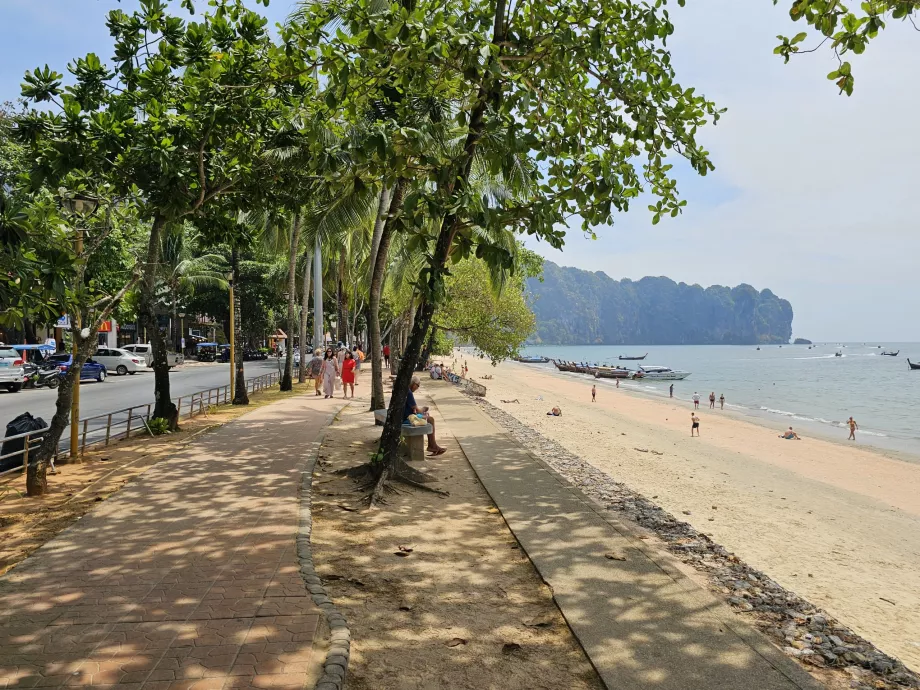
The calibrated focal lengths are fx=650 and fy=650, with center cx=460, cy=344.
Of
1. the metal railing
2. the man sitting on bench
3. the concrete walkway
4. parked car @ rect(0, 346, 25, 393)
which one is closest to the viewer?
the concrete walkway

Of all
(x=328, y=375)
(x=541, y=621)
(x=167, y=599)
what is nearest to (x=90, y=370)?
(x=328, y=375)

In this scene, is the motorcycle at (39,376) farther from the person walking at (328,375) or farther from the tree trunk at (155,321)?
the tree trunk at (155,321)

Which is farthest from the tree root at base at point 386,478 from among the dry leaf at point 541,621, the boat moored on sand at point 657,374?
the boat moored on sand at point 657,374

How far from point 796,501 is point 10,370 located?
24819 mm

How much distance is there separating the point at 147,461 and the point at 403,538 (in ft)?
17.1

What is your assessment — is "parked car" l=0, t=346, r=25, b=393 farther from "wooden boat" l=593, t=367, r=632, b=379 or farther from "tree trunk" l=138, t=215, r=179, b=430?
"wooden boat" l=593, t=367, r=632, b=379

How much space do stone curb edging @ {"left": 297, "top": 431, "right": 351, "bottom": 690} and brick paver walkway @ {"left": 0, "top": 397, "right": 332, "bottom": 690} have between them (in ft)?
0.23

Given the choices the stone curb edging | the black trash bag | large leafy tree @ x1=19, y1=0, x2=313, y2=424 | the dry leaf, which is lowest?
the dry leaf

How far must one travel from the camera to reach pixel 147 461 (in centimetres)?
962

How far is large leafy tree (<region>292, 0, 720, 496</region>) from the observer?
19.6 feet

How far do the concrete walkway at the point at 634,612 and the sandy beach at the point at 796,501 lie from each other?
1971 millimetres

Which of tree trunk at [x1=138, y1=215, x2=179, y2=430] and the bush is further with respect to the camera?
the bush

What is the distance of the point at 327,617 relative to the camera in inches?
166

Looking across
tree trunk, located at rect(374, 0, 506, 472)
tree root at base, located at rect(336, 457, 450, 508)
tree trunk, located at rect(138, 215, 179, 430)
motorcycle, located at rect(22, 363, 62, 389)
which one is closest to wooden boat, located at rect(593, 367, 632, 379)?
motorcycle, located at rect(22, 363, 62, 389)
